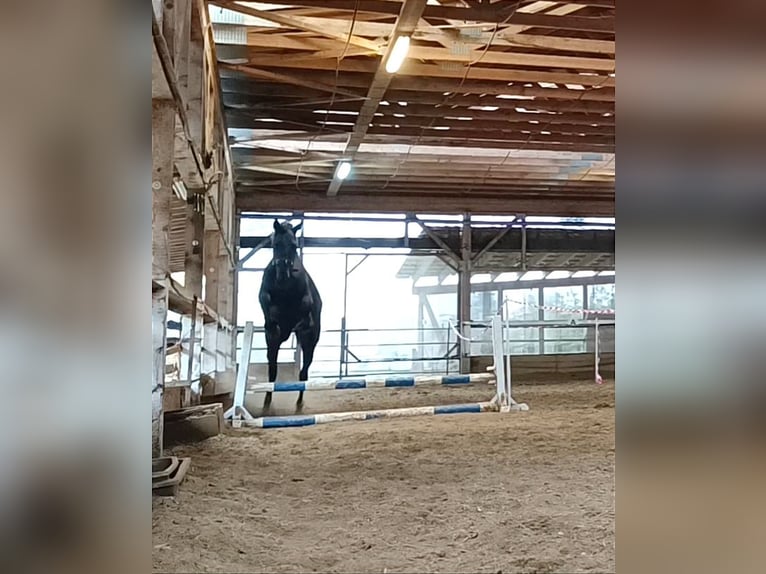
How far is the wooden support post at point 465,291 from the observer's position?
30.5ft

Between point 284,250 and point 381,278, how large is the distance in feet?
14.3

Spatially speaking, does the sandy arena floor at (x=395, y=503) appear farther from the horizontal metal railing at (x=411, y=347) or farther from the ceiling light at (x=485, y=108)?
the horizontal metal railing at (x=411, y=347)

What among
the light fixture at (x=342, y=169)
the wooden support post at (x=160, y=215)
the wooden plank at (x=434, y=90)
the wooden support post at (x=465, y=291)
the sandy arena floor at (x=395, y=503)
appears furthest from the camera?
the wooden support post at (x=465, y=291)

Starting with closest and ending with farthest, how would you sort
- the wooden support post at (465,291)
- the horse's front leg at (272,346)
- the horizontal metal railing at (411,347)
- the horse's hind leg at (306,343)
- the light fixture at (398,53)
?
the light fixture at (398,53) → the horse's front leg at (272,346) → the horse's hind leg at (306,343) → the wooden support post at (465,291) → the horizontal metal railing at (411,347)

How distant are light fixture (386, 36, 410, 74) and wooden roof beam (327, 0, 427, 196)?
0.08 ft

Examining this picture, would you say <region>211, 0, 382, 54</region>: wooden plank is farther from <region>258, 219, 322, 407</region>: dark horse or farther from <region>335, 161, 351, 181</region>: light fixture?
<region>335, 161, 351, 181</region>: light fixture

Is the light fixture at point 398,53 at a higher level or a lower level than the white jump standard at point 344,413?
higher

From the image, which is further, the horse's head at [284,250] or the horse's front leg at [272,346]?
the horse's front leg at [272,346]

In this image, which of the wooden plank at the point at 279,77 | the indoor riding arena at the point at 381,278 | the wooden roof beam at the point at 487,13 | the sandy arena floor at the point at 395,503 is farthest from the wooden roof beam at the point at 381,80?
the sandy arena floor at the point at 395,503

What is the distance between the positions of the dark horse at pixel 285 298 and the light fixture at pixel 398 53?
2.57 meters

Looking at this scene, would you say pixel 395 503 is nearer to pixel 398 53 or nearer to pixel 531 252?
pixel 398 53
